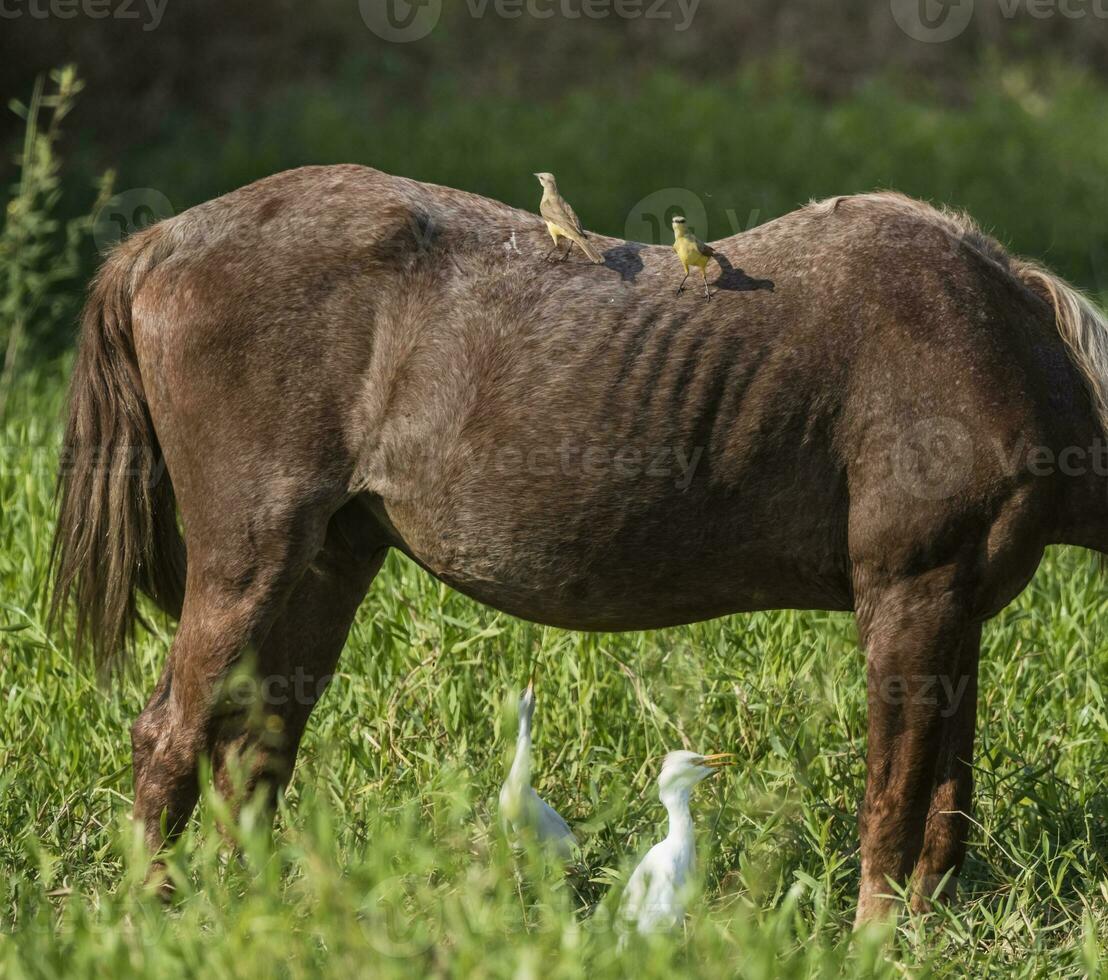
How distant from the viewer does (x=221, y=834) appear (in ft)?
12.3

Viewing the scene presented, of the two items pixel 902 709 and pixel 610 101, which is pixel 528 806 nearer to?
pixel 902 709

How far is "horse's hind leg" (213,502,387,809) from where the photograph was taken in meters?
3.88

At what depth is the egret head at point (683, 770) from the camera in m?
3.47

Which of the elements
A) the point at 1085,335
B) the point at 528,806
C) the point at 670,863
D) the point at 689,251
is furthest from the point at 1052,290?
the point at 528,806

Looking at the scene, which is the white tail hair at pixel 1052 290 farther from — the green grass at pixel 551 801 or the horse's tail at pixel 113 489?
the horse's tail at pixel 113 489

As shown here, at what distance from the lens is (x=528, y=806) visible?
11.8ft

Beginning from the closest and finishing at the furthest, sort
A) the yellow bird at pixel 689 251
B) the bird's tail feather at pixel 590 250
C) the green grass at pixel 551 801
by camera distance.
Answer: the green grass at pixel 551 801 < the yellow bird at pixel 689 251 < the bird's tail feather at pixel 590 250

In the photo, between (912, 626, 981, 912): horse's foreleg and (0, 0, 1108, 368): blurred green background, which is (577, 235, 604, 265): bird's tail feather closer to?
(912, 626, 981, 912): horse's foreleg

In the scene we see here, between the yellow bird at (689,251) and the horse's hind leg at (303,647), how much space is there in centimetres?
104

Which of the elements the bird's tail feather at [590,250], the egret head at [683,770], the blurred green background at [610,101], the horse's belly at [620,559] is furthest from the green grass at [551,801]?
the blurred green background at [610,101]

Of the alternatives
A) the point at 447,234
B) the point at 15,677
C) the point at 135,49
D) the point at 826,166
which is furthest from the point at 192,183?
the point at 447,234

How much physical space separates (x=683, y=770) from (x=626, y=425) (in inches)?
32.2

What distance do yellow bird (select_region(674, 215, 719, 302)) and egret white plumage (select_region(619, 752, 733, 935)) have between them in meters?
1.11

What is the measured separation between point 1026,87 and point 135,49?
10.3 m
